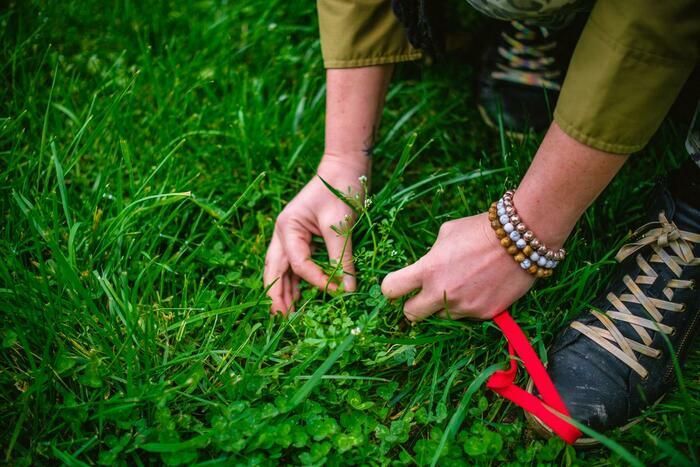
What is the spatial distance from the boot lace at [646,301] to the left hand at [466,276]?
0.71ft

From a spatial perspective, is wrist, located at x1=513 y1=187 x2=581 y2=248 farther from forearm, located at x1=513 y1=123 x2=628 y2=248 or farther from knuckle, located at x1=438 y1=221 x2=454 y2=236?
knuckle, located at x1=438 y1=221 x2=454 y2=236

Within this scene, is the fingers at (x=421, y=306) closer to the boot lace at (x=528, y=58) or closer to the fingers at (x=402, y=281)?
the fingers at (x=402, y=281)

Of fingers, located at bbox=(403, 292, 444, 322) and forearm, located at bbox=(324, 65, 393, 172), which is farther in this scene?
forearm, located at bbox=(324, 65, 393, 172)

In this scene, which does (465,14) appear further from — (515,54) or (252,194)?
(252,194)

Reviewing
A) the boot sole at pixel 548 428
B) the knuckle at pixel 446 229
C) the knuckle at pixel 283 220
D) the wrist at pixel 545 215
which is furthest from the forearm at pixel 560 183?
the knuckle at pixel 283 220

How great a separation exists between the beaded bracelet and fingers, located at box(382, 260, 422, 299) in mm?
207

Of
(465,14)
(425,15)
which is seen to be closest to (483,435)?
(425,15)

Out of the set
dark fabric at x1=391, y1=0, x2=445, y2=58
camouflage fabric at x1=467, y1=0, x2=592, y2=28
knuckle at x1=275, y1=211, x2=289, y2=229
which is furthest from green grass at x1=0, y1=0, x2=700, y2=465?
camouflage fabric at x1=467, y1=0, x2=592, y2=28

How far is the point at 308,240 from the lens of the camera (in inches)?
59.2

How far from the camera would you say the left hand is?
1231 mm

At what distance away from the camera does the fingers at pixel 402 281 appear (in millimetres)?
1300

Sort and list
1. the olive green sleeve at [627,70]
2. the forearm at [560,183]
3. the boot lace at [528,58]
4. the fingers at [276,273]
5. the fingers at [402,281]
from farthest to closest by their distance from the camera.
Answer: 1. the boot lace at [528,58]
2. the fingers at [276,273]
3. the fingers at [402,281]
4. the forearm at [560,183]
5. the olive green sleeve at [627,70]

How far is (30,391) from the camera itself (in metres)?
1.16

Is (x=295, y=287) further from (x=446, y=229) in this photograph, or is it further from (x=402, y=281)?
(x=446, y=229)
